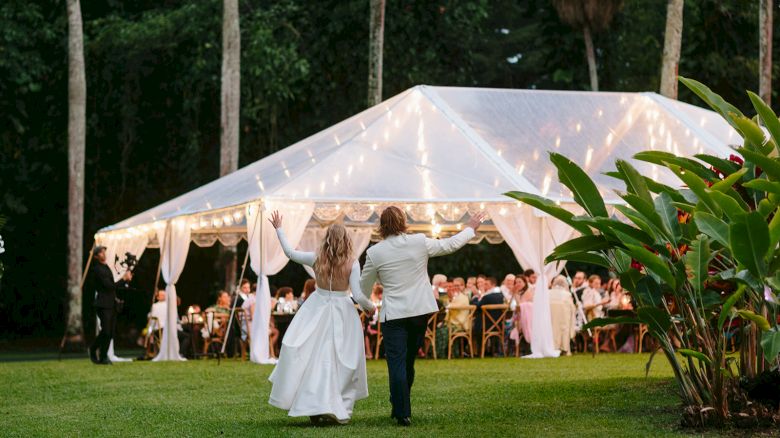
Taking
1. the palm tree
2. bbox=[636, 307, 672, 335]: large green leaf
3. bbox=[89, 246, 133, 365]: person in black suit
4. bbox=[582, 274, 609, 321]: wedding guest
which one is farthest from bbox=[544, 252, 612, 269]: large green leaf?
the palm tree

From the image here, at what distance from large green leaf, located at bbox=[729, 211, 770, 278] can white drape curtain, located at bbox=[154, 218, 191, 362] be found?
12.9 m

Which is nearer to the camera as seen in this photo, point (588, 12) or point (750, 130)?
point (750, 130)

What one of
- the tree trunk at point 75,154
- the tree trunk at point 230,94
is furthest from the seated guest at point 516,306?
the tree trunk at point 75,154

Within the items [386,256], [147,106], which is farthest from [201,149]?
[386,256]

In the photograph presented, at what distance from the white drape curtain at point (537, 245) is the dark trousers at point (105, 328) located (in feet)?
17.6

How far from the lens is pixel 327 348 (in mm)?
9062

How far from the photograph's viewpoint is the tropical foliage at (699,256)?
25.5 ft

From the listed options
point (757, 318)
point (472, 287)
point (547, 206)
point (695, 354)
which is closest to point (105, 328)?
point (472, 287)

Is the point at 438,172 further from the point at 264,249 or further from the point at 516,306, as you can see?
the point at 264,249

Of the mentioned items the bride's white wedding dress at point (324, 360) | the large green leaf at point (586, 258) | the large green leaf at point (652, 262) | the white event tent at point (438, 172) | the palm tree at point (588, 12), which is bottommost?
the bride's white wedding dress at point (324, 360)

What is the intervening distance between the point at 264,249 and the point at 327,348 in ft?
28.0

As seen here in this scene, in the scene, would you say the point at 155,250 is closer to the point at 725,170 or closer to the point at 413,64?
the point at 413,64

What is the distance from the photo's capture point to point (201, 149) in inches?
1206

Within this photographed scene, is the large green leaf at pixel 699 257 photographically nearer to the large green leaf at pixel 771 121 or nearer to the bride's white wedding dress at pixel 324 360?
the large green leaf at pixel 771 121
